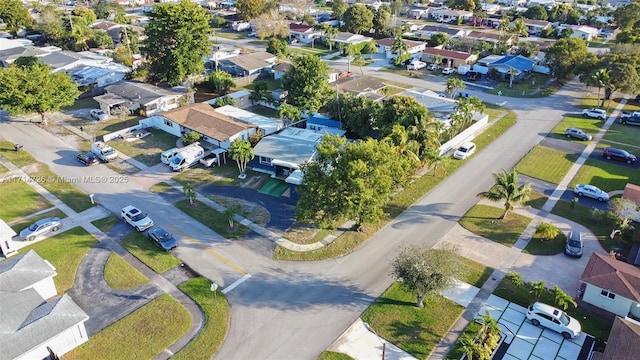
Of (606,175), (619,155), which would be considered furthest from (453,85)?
(606,175)

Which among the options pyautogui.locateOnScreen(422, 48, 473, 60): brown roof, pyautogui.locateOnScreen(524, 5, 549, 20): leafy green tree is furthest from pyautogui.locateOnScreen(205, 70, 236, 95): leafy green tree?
pyautogui.locateOnScreen(524, 5, 549, 20): leafy green tree

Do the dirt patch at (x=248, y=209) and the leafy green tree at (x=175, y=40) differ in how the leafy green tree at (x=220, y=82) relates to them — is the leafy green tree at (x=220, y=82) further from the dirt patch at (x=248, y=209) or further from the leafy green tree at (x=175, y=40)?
the dirt patch at (x=248, y=209)

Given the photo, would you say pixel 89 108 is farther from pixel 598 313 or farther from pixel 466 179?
pixel 598 313

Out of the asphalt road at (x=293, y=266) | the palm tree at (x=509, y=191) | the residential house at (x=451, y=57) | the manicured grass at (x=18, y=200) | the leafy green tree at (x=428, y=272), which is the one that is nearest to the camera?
the leafy green tree at (x=428, y=272)

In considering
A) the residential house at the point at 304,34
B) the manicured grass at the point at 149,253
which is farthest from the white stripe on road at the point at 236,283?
the residential house at the point at 304,34

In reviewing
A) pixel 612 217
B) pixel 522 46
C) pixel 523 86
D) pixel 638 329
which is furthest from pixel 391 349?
pixel 522 46
